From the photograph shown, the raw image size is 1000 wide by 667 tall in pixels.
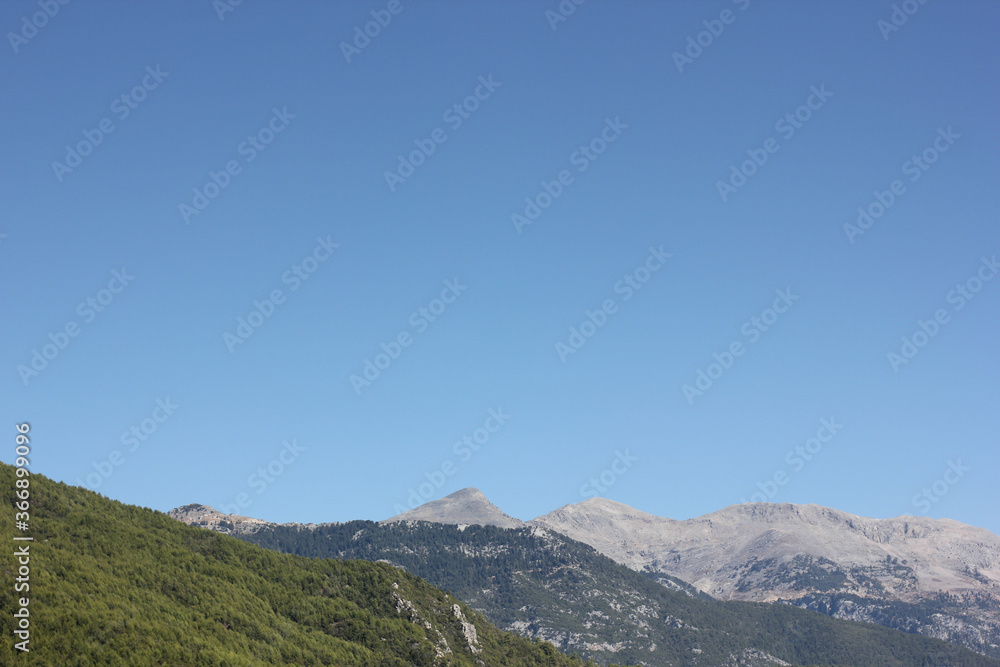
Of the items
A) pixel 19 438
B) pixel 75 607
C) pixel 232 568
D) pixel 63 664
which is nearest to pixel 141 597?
pixel 75 607

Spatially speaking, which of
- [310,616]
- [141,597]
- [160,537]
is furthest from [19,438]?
[310,616]

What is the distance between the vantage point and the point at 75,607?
Result: 13512 centimetres

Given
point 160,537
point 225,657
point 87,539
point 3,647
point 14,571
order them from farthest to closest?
point 160,537 < point 87,539 < point 225,657 < point 14,571 < point 3,647

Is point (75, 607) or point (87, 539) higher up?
point (87, 539)

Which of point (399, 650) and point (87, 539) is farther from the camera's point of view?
point (399, 650)

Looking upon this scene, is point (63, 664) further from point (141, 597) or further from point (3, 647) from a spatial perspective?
point (141, 597)

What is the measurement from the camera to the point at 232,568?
194m

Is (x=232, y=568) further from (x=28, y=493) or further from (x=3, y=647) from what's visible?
(x=3, y=647)

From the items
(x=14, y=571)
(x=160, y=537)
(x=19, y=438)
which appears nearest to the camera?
(x=19, y=438)

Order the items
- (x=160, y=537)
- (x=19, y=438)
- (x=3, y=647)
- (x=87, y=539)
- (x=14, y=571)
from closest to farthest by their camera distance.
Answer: (x=19, y=438)
(x=3, y=647)
(x=14, y=571)
(x=87, y=539)
(x=160, y=537)

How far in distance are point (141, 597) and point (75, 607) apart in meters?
18.8

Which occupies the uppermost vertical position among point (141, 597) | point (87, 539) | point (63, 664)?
point (87, 539)

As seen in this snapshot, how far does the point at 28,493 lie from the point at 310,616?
61.0 metres

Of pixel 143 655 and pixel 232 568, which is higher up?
pixel 232 568
